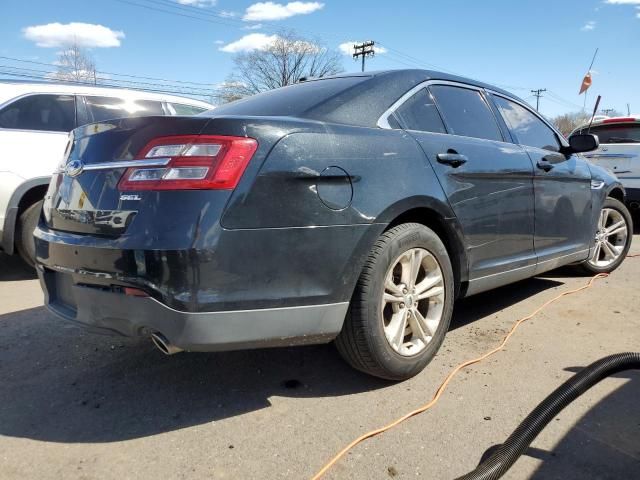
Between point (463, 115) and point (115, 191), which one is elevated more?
point (463, 115)

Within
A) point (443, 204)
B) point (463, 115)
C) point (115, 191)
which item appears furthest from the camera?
point (463, 115)

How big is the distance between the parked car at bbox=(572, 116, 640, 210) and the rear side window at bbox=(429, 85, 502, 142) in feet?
16.5

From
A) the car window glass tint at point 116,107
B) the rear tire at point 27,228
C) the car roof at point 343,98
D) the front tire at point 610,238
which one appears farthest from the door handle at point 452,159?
the car window glass tint at point 116,107

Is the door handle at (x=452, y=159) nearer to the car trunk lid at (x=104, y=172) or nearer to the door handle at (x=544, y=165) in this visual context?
the door handle at (x=544, y=165)

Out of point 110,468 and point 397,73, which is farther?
A: point 397,73

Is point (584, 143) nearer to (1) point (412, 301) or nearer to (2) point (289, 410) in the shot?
(1) point (412, 301)

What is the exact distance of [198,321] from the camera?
2070 millimetres

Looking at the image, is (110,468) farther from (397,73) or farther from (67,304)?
(397,73)

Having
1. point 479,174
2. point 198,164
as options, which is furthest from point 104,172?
point 479,174

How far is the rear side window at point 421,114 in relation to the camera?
2.89 m

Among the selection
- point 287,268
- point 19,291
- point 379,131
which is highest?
point 379,131

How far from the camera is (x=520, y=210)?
11.5 ft

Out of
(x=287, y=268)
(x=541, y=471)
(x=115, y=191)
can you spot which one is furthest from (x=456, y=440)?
(x=115, y=191)

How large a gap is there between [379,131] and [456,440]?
1464 mm
